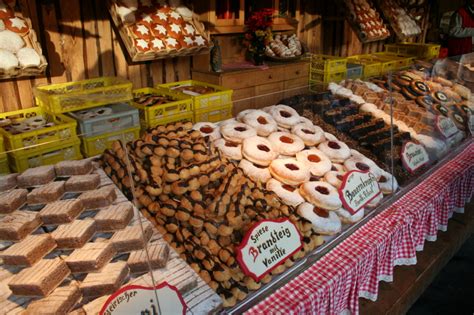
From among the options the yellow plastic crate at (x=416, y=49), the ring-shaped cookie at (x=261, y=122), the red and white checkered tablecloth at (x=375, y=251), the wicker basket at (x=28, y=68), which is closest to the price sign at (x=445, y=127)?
the red and white checkered tablecloth at (x=375, y=251)

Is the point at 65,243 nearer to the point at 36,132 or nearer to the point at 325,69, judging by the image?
the point at 36,132

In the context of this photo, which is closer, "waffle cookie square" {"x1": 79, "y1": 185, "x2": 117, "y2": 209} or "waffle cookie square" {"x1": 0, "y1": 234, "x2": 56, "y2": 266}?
"waffle cookie square" {"x1": 0, "y1": 234, "x2": 56, "y2": 266}

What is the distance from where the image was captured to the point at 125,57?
4211 millimetres

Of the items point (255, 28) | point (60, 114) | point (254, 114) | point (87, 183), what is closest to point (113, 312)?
point (87, 183)

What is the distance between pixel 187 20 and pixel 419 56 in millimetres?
4770

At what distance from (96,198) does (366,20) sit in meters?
5.33

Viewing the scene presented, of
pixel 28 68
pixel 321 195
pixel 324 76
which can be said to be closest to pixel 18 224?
pixel 321 195

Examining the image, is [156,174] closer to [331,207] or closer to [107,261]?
[107,261]

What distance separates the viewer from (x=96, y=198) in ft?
5.35

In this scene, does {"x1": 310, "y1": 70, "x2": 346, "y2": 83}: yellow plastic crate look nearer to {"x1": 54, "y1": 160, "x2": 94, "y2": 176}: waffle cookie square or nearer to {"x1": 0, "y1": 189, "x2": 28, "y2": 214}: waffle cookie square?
{"x1": 54, "y1": 160, "x2": 94, "y2": 176}: waffle cookie square

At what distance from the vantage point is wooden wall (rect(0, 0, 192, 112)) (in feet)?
11.5

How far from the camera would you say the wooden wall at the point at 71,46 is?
3.51 meters

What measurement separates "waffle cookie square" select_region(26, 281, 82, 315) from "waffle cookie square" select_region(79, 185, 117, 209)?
0.41m

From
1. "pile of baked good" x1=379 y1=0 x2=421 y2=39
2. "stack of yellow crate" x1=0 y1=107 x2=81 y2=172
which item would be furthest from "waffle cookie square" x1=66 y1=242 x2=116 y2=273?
"pile of baked good" x1=379 y1=0 x2=421 y2=39
